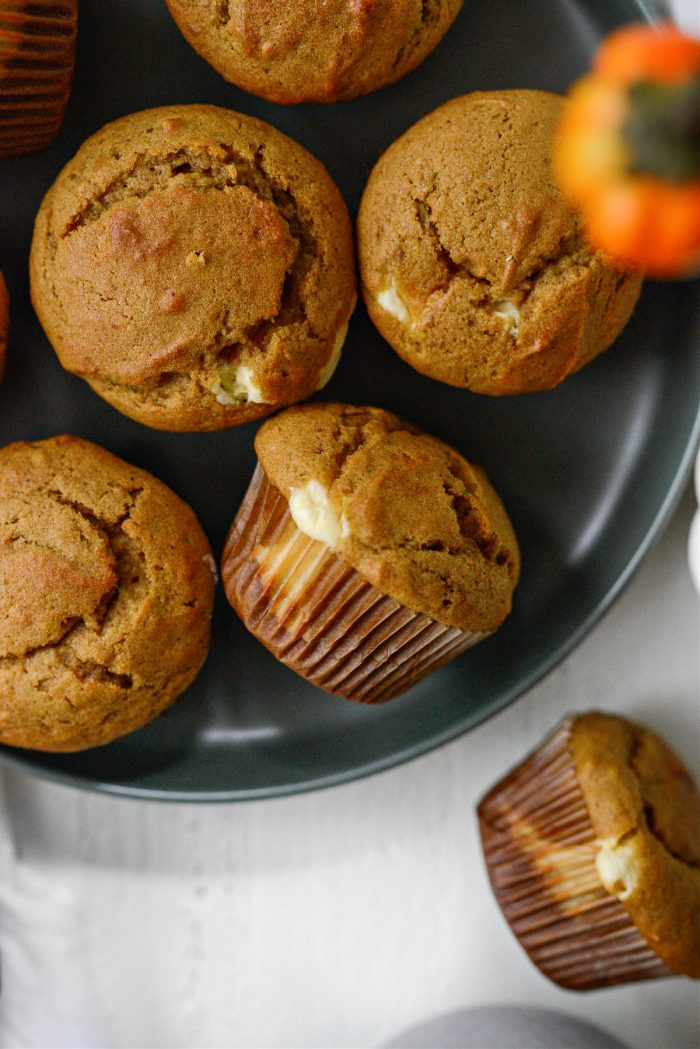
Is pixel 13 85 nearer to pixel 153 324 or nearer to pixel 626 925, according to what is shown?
pixel 153 324

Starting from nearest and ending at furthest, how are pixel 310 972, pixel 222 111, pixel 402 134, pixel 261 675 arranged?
pixel 222 111 → pixel 402 134 → pixel 261 675 → pixel 310 972

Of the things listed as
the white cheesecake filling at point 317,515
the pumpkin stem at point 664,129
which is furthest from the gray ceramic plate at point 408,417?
the pumpkin stem at point 664,129

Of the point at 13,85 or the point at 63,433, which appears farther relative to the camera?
the point at 63,433

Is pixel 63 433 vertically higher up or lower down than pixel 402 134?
lower down

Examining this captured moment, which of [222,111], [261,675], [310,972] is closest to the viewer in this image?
[222,111]

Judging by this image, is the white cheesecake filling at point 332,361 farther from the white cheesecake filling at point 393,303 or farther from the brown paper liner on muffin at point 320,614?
the brown paper liner on muffin at point 320,614

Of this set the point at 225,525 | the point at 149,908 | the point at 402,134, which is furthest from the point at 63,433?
the point at 149,908

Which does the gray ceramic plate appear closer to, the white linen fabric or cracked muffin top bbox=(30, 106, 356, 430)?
cracked muffin top bbox=(30, 106, 356, 430)
